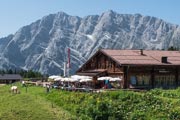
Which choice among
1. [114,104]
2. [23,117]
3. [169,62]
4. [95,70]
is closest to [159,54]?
[169,62]

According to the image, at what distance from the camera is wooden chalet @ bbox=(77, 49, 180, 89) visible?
211ft

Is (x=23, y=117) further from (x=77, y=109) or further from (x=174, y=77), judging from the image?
(x=174, y=77)

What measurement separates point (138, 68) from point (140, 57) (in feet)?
14.3

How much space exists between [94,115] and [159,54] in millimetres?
35531

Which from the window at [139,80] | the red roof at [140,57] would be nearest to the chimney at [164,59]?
the red roof at [140,57]

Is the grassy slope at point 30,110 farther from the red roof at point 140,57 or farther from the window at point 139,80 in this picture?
the red roof at point 140,57

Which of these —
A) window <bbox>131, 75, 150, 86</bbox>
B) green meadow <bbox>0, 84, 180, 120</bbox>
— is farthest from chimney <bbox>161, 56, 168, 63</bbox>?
green meadow <bbox>0, 84, 180, 120</bbox>

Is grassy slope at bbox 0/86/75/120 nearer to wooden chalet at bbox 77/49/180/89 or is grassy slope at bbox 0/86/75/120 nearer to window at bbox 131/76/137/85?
wooden chalet at bbox 77/49/180/89

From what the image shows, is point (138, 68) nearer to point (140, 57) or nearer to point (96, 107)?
point (140, 57)

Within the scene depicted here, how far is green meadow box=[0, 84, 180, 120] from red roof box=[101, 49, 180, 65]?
15.2 m

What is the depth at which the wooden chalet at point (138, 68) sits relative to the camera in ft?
211

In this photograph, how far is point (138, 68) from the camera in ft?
214

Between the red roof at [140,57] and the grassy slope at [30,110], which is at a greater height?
the red roof at [140,57]

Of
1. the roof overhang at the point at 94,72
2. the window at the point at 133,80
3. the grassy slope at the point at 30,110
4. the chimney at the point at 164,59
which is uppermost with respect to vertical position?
the chimney at the point at 164,59
